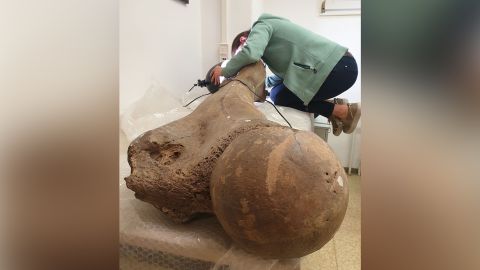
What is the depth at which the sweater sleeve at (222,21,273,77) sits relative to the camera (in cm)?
125

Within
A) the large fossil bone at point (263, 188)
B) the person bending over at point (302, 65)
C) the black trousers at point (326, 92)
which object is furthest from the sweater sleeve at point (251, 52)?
the large fossil bone at point (263, 188)

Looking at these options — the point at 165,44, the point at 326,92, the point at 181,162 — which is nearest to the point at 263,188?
the point at 181,162

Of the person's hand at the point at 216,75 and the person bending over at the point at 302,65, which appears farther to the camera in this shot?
the person's hand at the point at 216,75

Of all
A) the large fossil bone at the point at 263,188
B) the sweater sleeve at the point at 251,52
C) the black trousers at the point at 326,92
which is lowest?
the large fossil bone at the point at 263,188

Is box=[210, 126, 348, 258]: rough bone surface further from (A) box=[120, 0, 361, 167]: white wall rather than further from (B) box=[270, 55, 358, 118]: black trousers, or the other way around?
(B) box=[270, 55, 358, 118]: black trousers

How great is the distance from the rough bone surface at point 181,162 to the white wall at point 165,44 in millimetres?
587

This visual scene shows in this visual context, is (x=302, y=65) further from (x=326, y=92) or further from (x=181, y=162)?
(x=181, y=162)

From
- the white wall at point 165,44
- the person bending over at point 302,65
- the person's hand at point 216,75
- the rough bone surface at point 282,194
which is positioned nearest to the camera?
the rough bone surface at point 282,194

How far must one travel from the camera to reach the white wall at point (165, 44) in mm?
1176

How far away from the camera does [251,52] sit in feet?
4.08

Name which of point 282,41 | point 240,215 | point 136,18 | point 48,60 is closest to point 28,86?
point 48,60

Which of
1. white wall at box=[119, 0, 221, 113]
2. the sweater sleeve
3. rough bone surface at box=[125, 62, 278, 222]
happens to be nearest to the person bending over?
the sweater sleeve

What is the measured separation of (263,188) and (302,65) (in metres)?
1.03

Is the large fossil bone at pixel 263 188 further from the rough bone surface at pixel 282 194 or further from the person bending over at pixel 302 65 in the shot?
the person bending over at pixel 302 65
